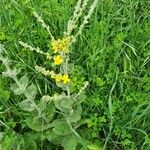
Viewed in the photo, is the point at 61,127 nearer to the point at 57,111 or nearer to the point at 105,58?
the point at 57,111

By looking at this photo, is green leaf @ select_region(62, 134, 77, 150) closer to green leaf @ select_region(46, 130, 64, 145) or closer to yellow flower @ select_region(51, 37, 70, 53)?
green leaf @ select_region(46, 130, 64, 145)

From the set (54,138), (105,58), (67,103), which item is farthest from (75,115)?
(105,58)

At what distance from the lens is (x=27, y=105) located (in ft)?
8.00

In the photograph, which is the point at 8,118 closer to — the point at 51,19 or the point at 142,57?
the point at 51,19

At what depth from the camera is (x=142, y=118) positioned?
2.44 m

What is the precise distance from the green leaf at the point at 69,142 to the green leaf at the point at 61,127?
5cm

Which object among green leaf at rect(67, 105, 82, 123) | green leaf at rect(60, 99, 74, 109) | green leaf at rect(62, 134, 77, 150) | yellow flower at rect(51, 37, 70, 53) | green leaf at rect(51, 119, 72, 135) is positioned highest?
yellow flower at rect(51, 37, 70, 53)

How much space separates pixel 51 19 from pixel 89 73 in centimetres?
53

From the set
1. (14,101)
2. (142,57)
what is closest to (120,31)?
(142,57)

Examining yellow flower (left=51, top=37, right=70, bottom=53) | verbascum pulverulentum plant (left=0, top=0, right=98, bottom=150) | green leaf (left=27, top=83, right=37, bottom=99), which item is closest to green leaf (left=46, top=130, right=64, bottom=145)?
verbascum pulverulentum plant (left=0, top=0, right=98, bottom=150)

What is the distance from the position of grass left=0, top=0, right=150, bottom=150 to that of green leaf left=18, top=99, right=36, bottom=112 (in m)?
0.17

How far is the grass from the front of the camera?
8.06 feet

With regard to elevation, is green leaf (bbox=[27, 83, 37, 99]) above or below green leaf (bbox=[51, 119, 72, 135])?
above

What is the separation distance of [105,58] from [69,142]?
2.01ft
